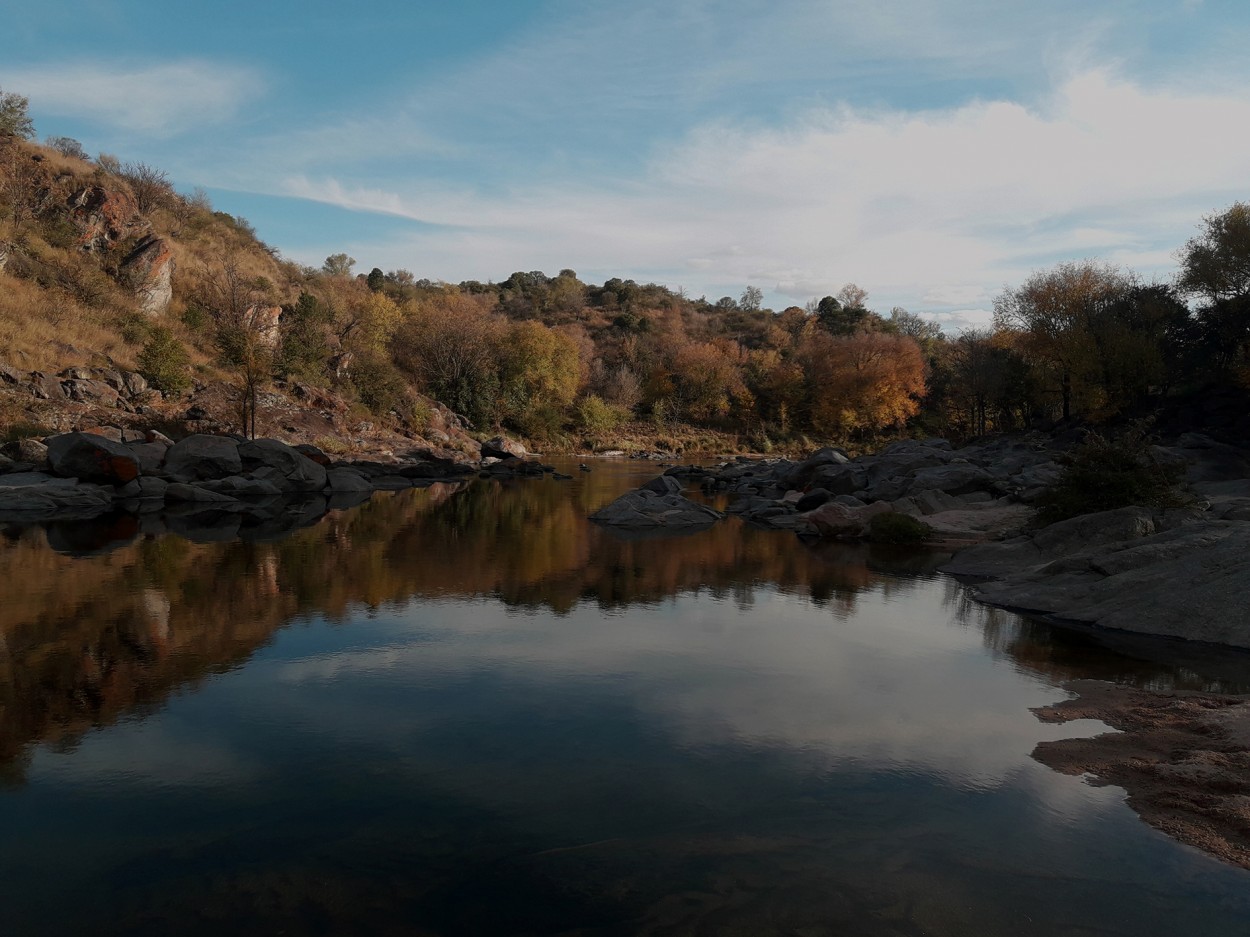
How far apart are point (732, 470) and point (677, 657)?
129ft

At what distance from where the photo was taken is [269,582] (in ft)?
54.9

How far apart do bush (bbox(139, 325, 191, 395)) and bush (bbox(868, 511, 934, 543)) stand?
34894 mm

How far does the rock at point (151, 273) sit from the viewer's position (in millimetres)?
51438

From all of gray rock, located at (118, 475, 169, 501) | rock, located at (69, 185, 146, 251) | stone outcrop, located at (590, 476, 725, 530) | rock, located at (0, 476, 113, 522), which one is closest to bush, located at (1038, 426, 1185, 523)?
stone outcrop, located at (590, 476, 725, 530)

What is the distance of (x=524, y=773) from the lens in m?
7.85

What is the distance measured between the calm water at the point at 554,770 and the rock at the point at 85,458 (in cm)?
1323

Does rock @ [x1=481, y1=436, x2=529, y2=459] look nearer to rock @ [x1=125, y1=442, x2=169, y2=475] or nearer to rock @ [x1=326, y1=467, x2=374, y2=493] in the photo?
rock @ [x1=326, y1=467, x2=374, y2=493]

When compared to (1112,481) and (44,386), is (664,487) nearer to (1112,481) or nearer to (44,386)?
(1112,481)

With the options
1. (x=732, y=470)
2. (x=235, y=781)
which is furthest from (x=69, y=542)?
(x=732, y=470)

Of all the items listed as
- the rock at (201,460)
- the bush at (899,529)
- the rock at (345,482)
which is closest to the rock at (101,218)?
the rock at (201,460)

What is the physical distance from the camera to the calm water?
5703 millimetres

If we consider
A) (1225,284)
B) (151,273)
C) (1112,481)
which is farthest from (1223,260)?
(151,273)

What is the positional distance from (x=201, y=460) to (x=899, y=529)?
26.4 metres

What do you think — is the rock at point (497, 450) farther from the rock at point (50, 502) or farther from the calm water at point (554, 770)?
the calm water at point (554, 770)
